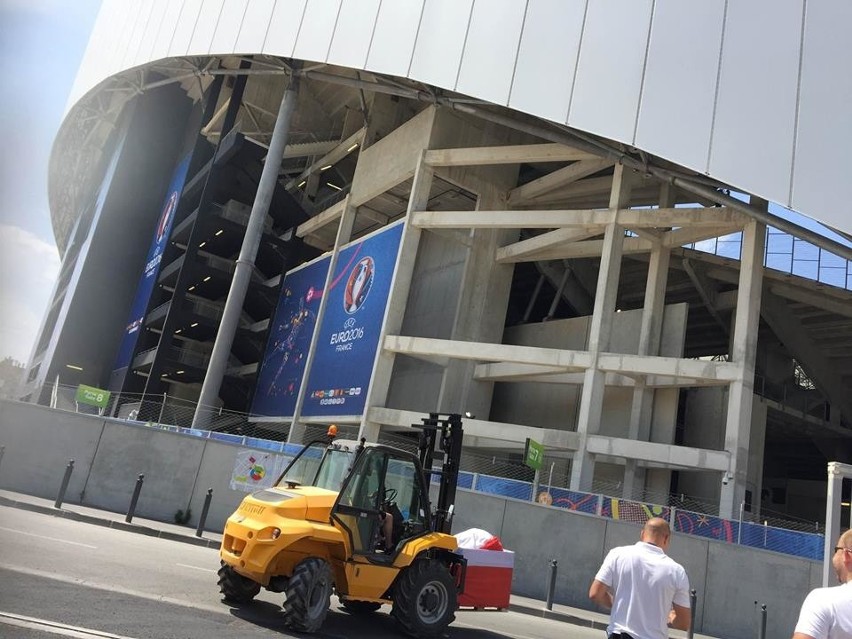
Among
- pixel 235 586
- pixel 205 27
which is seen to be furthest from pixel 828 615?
pixel 205 27

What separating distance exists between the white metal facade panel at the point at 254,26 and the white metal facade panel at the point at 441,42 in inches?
353

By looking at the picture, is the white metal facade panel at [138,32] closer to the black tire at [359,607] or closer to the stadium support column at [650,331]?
the stadium support column at [650,331]

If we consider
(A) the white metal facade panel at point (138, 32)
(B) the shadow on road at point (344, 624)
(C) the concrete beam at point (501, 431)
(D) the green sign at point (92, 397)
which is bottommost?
(B) the shadow on road at point (344, 624)

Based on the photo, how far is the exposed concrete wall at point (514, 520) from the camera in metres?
15.9

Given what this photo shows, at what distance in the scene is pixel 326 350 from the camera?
1348 inches

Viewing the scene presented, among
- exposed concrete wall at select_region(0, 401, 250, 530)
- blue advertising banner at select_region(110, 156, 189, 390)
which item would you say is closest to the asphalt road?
exposed concrete wall at select_region(0, 401, 250, 530)

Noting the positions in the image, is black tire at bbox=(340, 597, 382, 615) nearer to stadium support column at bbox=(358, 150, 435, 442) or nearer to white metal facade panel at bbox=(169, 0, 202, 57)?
stadium support column at bbox=(358, 150, 435, 442)

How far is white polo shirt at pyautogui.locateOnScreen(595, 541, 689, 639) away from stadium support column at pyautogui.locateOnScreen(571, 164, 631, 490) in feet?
65.1

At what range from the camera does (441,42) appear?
27.1m

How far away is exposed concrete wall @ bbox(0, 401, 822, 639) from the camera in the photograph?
1591 cm

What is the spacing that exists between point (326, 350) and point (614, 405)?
1394 centimetres

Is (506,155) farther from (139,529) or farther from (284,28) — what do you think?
(139,529)

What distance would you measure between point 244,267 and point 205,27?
12.3 metres

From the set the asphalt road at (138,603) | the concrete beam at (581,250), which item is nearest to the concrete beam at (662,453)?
the concrete beam at (581,250)
